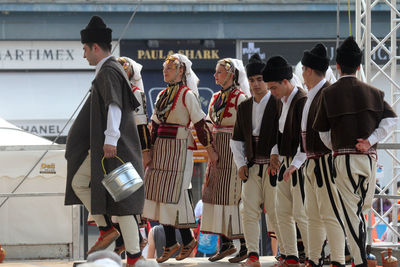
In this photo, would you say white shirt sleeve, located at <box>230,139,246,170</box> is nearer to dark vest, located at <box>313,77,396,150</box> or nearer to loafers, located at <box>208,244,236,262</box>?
loafers, located at <box>208,244,236,262</box>

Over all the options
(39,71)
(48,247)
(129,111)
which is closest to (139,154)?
(129,111)

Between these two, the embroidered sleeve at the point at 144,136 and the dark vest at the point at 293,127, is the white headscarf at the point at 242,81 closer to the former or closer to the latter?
the embroidered sleeve at the point at 144,136

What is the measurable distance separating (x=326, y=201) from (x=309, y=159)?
0.38 meters

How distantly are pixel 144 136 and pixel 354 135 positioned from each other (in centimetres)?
238

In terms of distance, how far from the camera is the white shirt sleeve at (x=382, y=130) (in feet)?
18.6

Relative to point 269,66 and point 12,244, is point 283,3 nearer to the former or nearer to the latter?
point 12,244

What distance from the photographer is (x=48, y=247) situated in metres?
9.48

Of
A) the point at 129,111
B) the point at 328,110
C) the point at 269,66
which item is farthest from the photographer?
the point at 269,66

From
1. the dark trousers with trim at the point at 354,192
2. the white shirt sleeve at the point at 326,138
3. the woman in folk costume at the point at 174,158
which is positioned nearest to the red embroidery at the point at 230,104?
the woman in folk costume at the point at 174,158

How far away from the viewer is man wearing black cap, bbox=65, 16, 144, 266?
595 centimetres

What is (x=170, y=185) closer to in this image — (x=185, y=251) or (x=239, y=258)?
(x=185, y=251)

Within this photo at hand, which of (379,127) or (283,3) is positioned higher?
(283,3)

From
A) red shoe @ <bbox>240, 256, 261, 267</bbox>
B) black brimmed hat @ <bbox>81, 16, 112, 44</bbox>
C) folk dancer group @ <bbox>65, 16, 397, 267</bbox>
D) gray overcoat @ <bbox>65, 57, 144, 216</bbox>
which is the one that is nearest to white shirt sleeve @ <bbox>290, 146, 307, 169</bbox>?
folk dancer group @ <bbox>65, 16, 397, 267</bbox>

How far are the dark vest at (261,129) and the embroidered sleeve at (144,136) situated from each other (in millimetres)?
916
